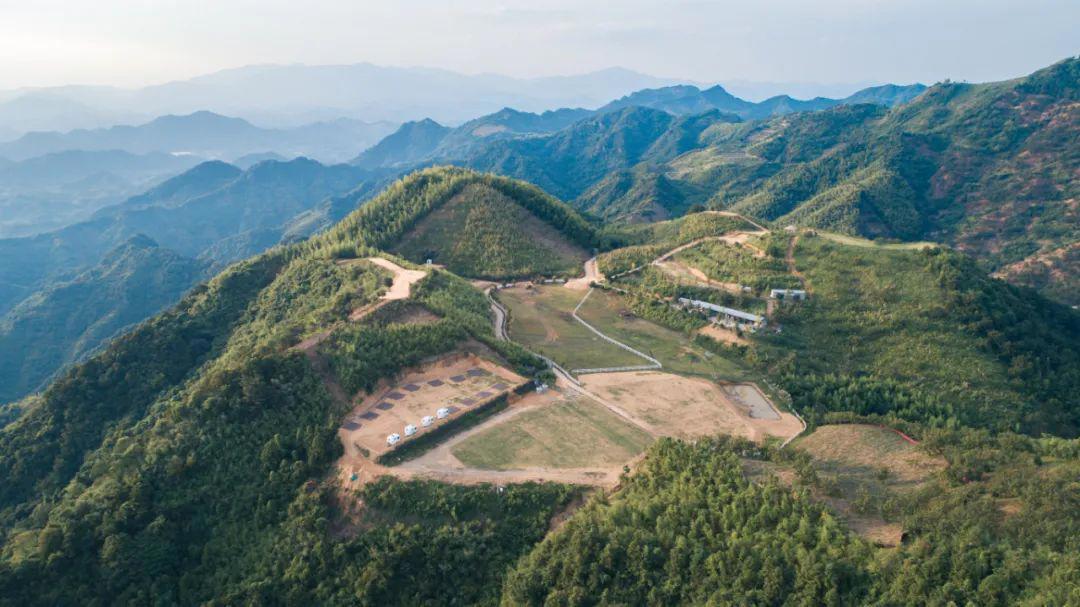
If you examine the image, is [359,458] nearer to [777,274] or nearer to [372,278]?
[372,278]

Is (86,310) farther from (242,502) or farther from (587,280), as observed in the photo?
(242,502)

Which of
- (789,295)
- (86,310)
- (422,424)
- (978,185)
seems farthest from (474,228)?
(978,185)

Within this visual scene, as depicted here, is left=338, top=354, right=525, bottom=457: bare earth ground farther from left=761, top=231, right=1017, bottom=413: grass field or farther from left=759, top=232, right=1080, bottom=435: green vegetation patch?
left=761, top=231, right=1017, bottom=413: grass field

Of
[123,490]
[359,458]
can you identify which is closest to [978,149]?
[359,458]

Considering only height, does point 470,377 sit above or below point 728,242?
below

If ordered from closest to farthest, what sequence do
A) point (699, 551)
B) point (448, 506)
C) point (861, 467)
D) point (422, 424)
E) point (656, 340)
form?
point (699, 551) → point (448, 506) → point (861, 467) → point (422, 424) → point (656, 340)

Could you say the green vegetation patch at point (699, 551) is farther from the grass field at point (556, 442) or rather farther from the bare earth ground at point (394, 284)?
the bare earth ground at point (394, 284)
